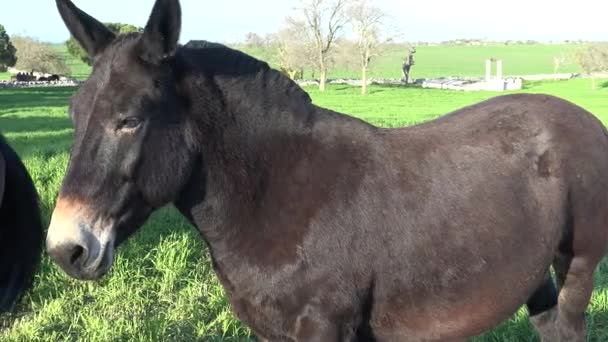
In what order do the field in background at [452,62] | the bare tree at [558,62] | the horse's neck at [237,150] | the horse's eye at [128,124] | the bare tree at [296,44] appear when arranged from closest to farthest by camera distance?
the horse's eye at [128,124] → the horse's neck at [237,150] → the bare tree at [296,44] → the field in background at [452,62] → the bare tree at [558,62]

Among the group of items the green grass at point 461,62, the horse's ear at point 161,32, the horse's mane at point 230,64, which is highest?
the horse's ear at point 161,32

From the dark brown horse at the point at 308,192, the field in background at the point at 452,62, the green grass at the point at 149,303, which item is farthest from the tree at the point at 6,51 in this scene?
the dark brown horse at the point at 308,192

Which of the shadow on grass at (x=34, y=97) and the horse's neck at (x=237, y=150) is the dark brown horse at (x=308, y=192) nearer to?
the horse's neck at (x=237, y=150)

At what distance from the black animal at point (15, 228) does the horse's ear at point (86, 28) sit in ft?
6.69

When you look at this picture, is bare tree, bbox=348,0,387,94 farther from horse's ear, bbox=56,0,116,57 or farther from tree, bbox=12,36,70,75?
horse's ear, bbox=56,0,116,57

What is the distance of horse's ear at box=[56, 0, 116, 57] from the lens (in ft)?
7.97

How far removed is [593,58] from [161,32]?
68.4m

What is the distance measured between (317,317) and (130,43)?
1363 millimetres

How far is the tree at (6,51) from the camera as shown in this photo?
60312 mm

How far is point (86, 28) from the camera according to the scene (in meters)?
2.42

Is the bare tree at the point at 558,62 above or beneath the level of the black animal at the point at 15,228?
beneath

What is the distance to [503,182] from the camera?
9.84 feet

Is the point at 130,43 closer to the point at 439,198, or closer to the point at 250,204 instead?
the point at 250,204

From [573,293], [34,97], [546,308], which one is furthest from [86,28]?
[34,97]
